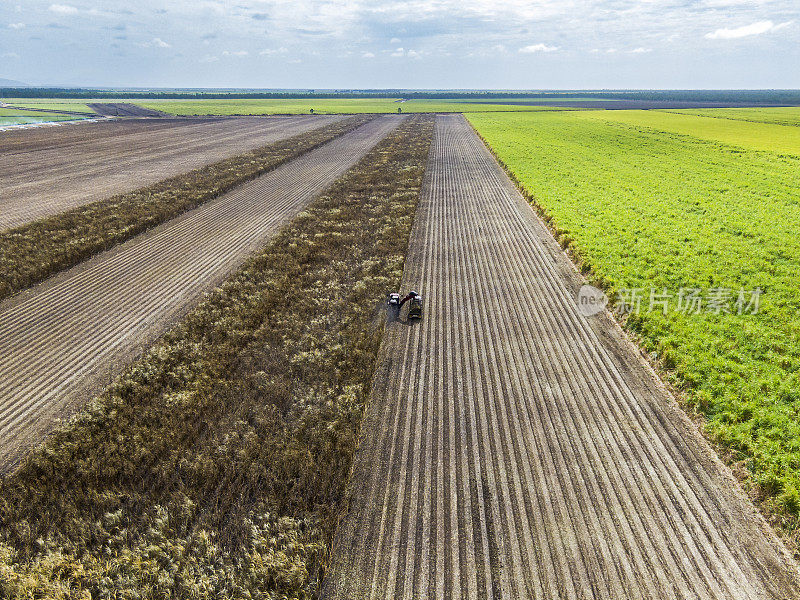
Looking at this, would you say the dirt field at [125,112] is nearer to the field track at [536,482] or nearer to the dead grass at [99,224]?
the dead grass at [99,224]

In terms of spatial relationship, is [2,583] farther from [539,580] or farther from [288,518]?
[539,580]

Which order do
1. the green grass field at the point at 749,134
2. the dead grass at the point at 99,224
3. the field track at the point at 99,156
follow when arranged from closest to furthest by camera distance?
the dead grass at the point at 99,224 → the field track at the point at 99,156 → the green grass field at the point at 749,134

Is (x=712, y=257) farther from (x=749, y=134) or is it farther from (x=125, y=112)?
(x=125, y=112)

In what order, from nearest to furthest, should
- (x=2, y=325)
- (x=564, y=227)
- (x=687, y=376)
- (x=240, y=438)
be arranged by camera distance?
(x=240, y=438) → (x=687, y=376) → (x=2, y=325) → (x=564, y=227)

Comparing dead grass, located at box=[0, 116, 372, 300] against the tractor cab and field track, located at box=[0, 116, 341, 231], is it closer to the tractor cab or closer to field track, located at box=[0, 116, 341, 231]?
→ field track, located at box=[0, 116, 341, 231]

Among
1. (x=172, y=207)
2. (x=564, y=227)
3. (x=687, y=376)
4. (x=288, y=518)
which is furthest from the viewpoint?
(x=172, y=207)

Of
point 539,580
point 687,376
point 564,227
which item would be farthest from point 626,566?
point 564,227

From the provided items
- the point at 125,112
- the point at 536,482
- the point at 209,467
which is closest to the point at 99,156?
the point at 209,467

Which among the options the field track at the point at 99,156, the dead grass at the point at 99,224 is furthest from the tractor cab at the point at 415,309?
the field track at the point at 99,156
